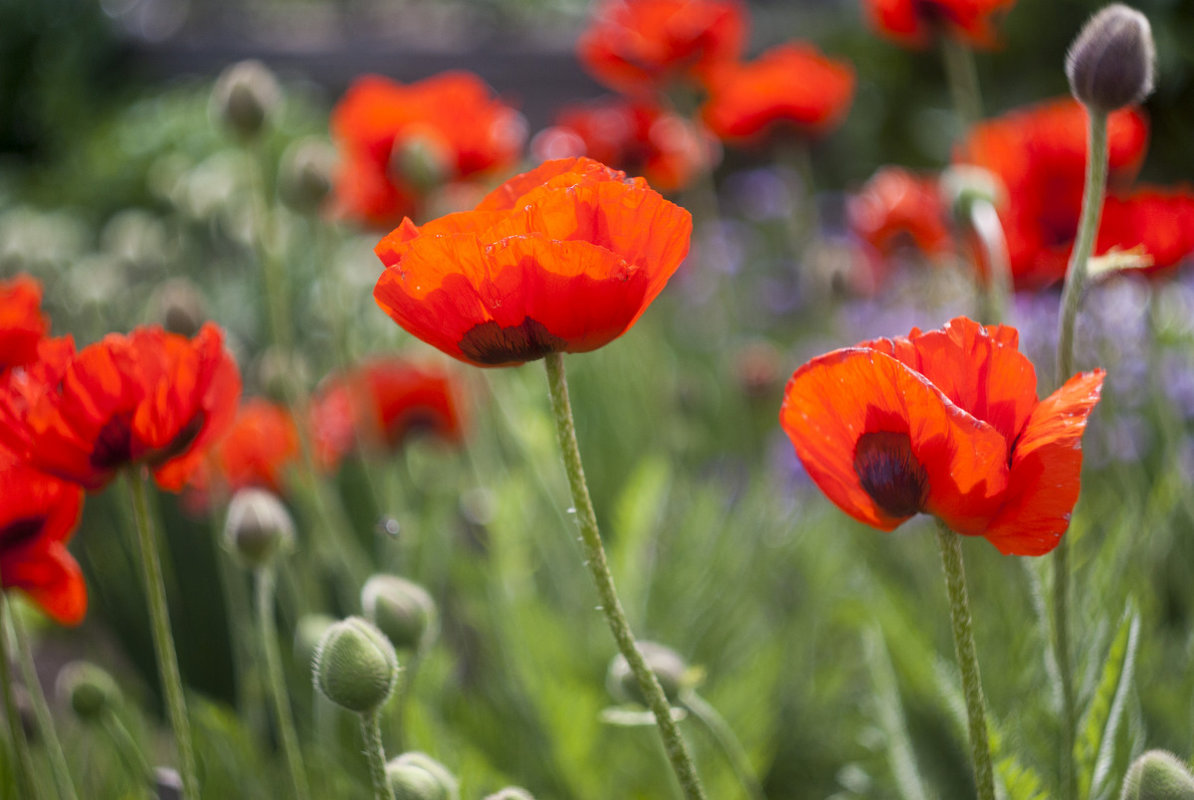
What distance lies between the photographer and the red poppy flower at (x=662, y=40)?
1.23 metres

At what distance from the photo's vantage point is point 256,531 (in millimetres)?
618

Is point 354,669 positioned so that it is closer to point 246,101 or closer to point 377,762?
point 377,762

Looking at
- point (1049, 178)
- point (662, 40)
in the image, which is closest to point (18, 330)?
point (1049, 178)

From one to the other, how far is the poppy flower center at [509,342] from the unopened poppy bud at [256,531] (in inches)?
11.1

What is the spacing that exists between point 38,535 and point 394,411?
2.04 feet

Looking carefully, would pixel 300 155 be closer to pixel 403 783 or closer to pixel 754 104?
pixel 754 104

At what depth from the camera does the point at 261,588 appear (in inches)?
24.5

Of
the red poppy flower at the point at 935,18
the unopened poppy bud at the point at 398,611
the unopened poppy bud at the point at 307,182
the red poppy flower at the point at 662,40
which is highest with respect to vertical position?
the red poppy flower at the point at 662,40

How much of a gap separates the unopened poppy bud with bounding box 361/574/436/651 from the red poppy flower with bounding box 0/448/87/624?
154 mm

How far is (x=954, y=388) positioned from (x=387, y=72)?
527 centimetres

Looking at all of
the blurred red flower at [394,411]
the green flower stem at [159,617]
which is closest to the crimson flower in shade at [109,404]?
the green flower stem at [159,617]

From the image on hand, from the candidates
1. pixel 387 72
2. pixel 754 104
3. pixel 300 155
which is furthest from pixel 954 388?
pixel 387 72

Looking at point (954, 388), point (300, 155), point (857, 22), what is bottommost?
point (954, 388)

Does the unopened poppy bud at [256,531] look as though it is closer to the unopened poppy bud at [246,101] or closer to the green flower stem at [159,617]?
the green flower stem at [159,617]
